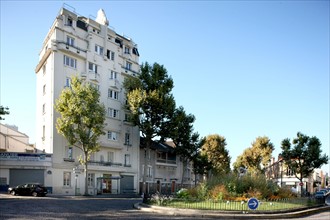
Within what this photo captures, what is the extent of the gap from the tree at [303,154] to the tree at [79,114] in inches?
1112

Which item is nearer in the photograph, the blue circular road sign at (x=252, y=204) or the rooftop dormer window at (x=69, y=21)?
the blue circular road sign at (x=252, y=204)

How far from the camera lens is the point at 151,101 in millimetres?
45062

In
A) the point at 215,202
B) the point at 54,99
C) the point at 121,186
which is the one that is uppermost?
the point at 54,99

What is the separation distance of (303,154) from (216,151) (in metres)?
16.6

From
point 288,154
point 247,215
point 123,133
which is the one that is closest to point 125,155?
point 123,133

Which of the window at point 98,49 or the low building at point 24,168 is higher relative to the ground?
the window at point 98,49

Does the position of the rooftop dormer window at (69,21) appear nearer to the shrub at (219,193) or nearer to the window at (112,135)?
the window at (112,135)

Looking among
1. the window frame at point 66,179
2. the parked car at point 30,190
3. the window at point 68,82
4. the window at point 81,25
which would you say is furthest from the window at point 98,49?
the parked car at point 30,190

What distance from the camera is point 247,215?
18.9m

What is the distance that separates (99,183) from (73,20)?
2219 cm

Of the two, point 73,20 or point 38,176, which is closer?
point 38,176

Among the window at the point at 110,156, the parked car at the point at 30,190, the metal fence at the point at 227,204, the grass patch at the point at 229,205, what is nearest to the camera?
the grass patch at the point at 229,205

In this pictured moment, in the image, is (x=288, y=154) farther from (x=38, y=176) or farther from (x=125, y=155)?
(x=38, y=176)

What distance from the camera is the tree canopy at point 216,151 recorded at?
6128 cm
